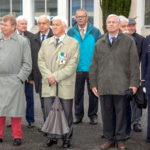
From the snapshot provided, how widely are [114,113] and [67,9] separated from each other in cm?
1140

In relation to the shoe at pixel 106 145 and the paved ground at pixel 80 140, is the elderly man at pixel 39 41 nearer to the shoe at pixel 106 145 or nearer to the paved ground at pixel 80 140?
the paved ground at pixel 80 140

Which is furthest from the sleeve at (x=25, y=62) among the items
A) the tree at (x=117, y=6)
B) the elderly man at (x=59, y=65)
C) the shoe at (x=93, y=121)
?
the tree at (x=117, y=6)

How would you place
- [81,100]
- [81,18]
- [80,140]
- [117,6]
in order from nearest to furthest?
[80,140]
[81,18]
[81,100]
[117,6]

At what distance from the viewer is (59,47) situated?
22.4 ft

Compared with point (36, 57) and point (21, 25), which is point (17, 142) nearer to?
point (36, 57)

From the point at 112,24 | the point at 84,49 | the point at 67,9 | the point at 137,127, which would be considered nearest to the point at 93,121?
the point at 137,127

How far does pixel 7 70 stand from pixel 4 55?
219 mm

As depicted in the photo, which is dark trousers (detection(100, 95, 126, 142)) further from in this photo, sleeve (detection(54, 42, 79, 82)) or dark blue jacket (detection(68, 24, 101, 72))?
dark blue jacket (detection(68, 24, 101, 72))

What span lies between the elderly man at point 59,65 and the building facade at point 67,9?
33.9ft

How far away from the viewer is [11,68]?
693 cm

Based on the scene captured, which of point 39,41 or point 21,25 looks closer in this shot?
point 39,41

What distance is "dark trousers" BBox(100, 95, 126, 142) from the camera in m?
6.69

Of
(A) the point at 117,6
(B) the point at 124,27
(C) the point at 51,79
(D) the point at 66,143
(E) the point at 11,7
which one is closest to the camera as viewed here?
(C) the point at 51,79

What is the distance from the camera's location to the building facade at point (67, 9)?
17.0 meters
